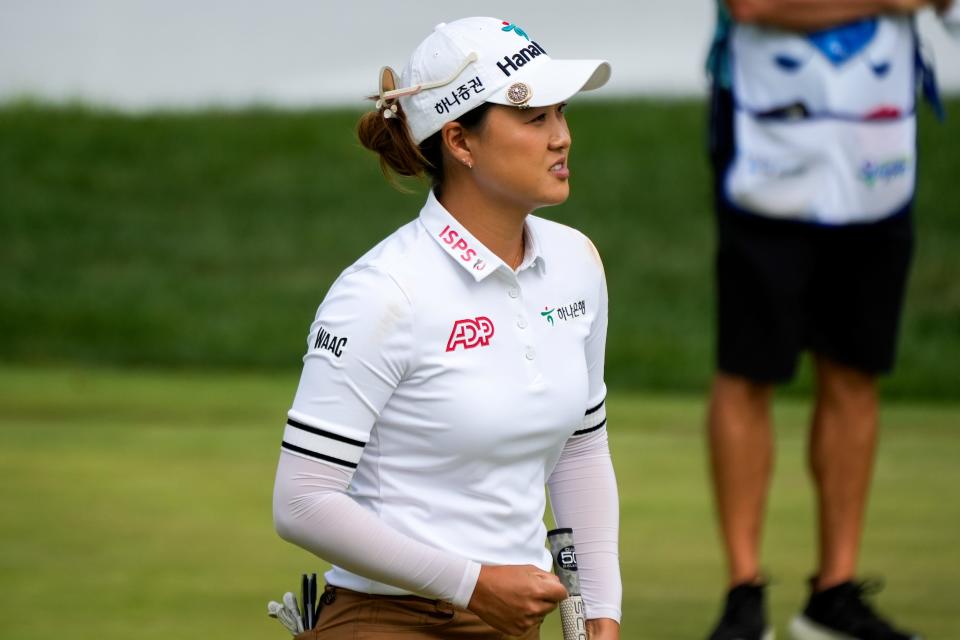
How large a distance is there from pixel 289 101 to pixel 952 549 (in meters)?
10.6

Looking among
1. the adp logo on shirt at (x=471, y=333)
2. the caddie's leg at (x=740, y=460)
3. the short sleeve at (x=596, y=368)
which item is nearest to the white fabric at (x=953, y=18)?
the caddie's leg at (x=740, y=460)

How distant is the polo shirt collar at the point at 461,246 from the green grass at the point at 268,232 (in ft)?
23.1

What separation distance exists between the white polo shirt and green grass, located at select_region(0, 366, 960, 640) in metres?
1.87

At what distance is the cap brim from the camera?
2.87m

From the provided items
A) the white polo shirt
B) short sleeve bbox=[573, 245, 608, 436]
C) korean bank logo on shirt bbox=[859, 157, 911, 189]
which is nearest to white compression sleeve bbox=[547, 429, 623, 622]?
short sleeve bbox=[573, 245, 608, 436]

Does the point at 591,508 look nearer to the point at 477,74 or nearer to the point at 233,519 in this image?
the point at 477,74

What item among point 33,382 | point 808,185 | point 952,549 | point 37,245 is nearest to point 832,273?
point 808,185

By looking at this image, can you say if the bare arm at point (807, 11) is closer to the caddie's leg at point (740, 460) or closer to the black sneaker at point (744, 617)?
the caddie's leg at point (740, 460)

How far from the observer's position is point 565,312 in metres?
2.98

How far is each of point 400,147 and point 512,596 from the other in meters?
0.74

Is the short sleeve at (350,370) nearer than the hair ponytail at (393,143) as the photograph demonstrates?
Yes

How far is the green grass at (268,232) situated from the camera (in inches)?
432

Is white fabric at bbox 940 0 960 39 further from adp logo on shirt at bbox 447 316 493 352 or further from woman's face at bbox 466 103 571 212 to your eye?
adp logo on shirt at bbox 447 316 493 352

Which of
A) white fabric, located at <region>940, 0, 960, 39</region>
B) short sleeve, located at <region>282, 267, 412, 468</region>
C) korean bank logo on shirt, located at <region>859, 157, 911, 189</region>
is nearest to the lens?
short sleeve, located at <region>282, 267, 412, 468</region>
